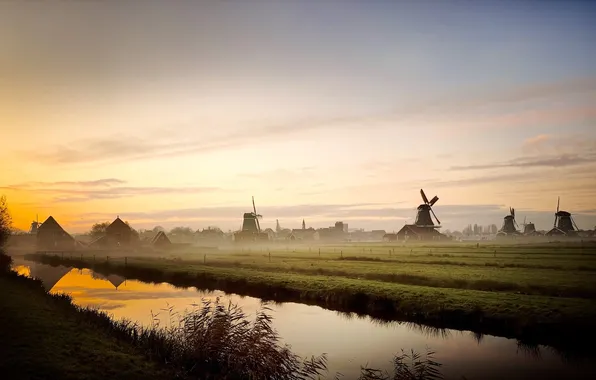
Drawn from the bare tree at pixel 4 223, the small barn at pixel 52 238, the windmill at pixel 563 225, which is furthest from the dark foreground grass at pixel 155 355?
the windmill at pixel 563 225

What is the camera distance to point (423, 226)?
439 feet

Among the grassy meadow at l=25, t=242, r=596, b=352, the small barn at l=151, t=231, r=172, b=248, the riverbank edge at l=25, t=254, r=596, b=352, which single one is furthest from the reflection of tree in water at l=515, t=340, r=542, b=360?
the small barn at l=151, t=231, r=172, b=248

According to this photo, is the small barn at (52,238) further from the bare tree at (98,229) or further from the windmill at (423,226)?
the windmill at (423,226)

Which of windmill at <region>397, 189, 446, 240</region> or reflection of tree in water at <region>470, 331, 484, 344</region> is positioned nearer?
reflection of tree in water at <region>470, 331, 484, 344</region>

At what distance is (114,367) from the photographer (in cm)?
1433

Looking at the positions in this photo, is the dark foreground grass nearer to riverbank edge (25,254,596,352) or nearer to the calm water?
the calm water

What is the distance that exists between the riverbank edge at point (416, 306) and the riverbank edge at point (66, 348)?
1674 centimetres

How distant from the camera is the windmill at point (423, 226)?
432 feet

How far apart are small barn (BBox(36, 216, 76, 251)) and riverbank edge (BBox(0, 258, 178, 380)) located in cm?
10914

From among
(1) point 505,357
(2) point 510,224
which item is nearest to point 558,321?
(1) point 505,357

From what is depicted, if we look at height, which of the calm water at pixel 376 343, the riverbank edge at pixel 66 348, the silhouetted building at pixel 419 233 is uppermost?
the silhouetted building at pixel 419 233

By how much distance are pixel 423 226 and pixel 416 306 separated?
113m

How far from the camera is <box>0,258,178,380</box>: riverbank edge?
13383 millimetres

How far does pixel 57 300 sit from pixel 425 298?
27.3 metres
